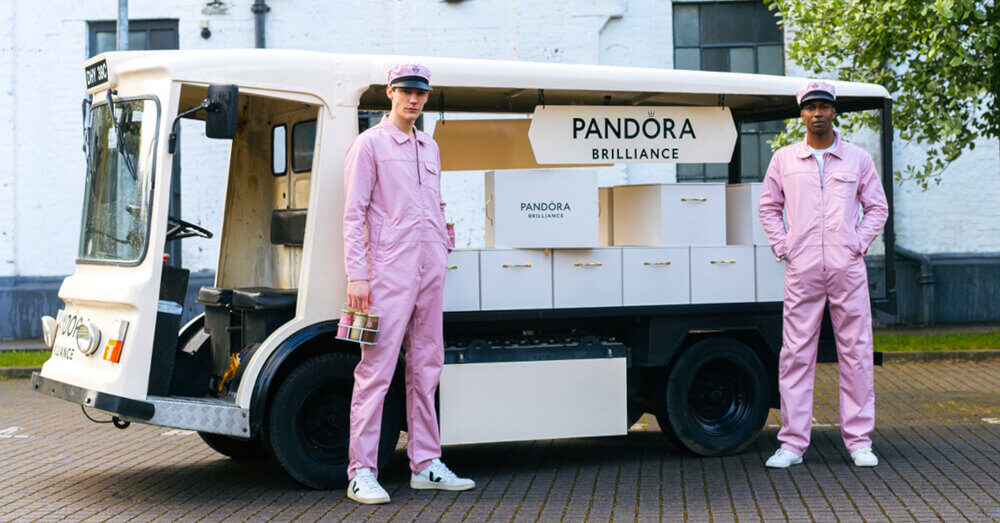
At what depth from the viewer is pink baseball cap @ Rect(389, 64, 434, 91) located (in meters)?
6.34

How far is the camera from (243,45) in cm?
1677

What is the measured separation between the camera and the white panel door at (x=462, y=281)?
687 cm

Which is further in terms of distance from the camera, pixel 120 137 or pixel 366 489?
pixel 120 137

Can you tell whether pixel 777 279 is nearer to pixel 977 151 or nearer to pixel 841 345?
pixel 841 345

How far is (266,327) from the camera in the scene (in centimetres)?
674

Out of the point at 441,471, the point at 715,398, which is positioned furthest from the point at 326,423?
the point at 715,398

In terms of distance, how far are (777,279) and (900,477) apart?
148cm

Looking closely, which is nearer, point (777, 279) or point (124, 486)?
point (124, 486)

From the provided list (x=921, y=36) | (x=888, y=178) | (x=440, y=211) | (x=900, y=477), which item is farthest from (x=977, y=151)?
(x=440, y=211)

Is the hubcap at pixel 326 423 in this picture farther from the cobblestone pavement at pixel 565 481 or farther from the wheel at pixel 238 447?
the wheel at pixel 238 447

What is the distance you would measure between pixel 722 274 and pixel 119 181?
364 cm

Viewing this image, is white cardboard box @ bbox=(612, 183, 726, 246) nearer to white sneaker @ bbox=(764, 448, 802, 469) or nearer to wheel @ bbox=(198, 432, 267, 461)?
white sneaker @ bbox=(764, 448, 802, 469)

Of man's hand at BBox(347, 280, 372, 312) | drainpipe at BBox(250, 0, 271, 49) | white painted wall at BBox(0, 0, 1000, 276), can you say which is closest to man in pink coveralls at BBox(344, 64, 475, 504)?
man's hand at BBox(347, 280, 372, 312)

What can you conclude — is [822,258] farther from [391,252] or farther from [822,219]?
[391,252]
